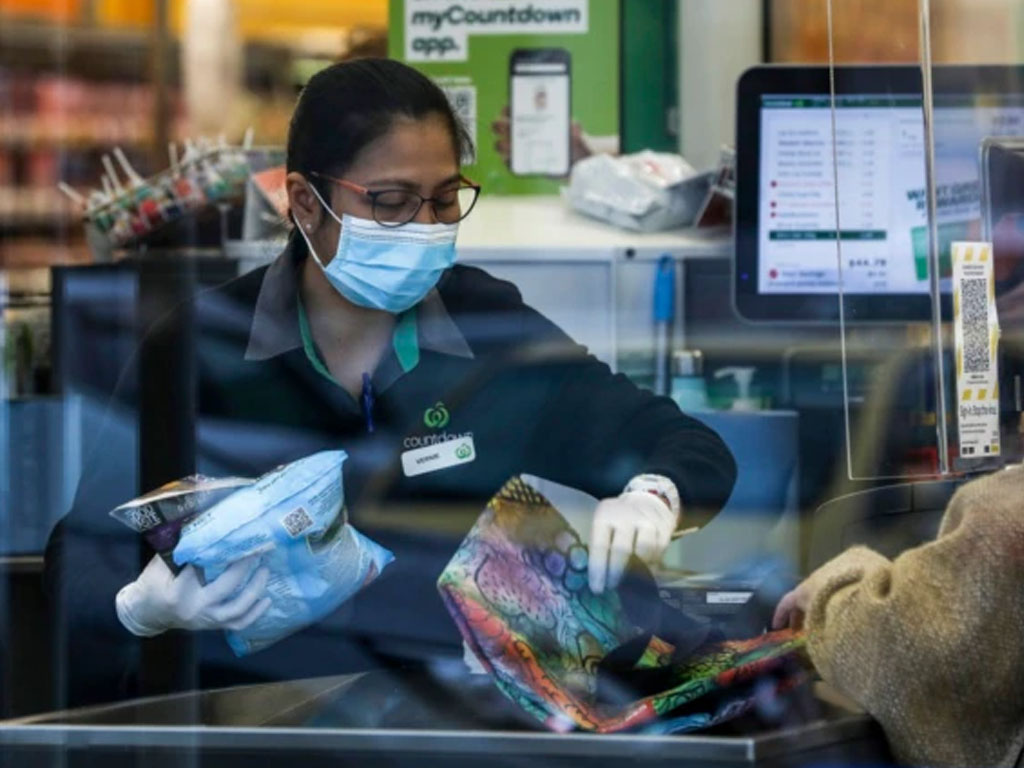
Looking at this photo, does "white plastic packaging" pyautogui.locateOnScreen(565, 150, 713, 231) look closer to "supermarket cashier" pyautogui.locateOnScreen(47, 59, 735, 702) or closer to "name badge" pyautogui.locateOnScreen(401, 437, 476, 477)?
"supermarket cashier" pyautogui.locateOnScreen(47, 59, 735, 702)

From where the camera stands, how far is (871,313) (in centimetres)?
245

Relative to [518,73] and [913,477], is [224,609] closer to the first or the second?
[913,477]

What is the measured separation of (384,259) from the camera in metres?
1.96

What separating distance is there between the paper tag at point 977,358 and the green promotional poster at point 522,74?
1.99 feet

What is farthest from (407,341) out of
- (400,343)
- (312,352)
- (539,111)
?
(539,111)

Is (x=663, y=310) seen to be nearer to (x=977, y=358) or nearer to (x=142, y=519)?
(x=977, y=358)

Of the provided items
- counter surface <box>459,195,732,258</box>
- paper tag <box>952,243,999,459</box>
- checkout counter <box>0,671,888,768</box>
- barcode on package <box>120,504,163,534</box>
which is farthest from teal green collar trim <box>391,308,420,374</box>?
paper tag <box>952,243,999,459</box>

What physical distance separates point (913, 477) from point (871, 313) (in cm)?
60

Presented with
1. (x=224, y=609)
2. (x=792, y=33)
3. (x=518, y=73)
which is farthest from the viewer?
(x=792, y=33)

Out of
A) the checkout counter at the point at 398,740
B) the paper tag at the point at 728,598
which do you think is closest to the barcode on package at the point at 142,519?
the checkout counter at the point at 398,740

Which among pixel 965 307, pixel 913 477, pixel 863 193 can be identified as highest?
pixel 863 193

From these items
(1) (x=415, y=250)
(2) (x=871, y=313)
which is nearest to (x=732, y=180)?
(2) (x=871, y=313)

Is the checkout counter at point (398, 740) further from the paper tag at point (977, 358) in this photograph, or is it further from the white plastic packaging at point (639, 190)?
the white plastic packaging at point (639, 190)

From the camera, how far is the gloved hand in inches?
67.0
